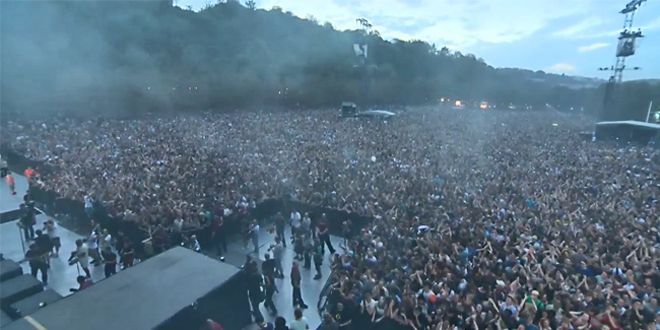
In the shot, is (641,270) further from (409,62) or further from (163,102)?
(409,62)

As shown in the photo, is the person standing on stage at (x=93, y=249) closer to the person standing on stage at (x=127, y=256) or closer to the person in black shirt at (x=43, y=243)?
the person in black shirt at (x=43, y=243)

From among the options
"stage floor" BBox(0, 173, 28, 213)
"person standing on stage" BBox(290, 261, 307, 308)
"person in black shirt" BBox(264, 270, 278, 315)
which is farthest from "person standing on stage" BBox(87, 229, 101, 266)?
"person standing on stage" BBox(290, 261, 307, 308)

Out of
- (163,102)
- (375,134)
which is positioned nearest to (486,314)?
(375,134)

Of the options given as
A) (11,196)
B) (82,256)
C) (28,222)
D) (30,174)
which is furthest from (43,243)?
(30,174)

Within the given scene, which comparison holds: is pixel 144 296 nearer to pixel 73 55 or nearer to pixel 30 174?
pixel 73 55

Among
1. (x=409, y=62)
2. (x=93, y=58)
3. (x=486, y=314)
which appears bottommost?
(x=486, y=314)

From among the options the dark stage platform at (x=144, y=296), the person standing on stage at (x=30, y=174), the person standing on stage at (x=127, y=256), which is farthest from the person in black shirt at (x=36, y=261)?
the person standing on stage at (x=30, y=174)

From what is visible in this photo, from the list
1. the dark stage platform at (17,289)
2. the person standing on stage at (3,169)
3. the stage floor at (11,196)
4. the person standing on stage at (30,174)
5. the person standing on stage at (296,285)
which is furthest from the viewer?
the person standing on stage at (3,169)
